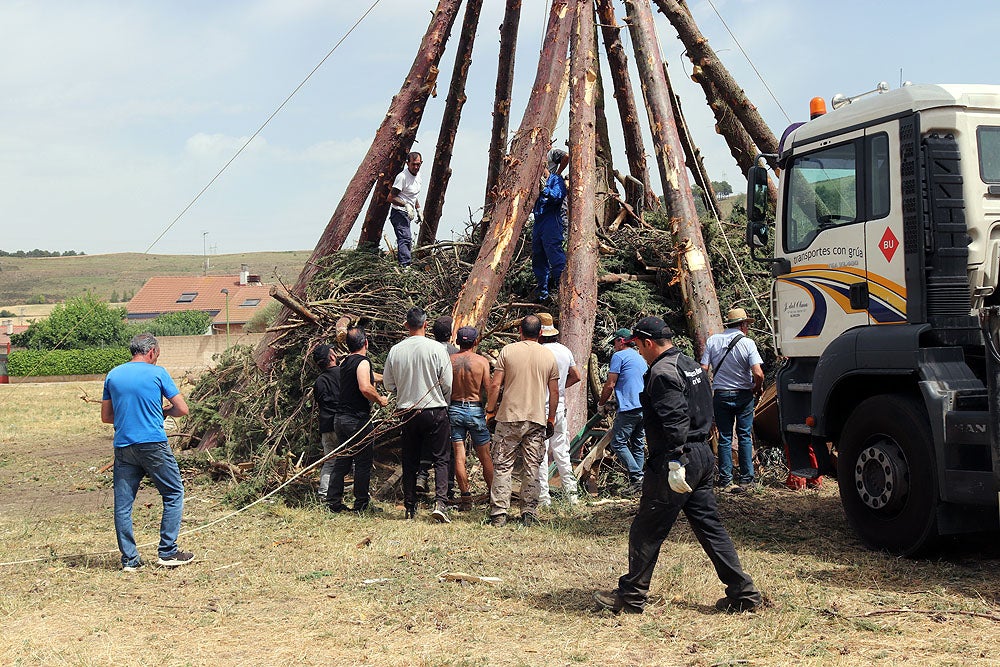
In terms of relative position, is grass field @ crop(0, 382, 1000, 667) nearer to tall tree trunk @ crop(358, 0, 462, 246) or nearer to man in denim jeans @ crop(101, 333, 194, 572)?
man in denim jeans @ crop(101, 333, 194, 572)

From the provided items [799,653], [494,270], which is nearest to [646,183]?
[494,270]

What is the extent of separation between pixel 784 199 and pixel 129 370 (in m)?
5.42

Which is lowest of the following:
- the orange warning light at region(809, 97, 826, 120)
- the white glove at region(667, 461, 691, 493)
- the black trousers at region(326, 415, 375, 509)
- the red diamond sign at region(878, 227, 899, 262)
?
the black trousers at region(326, 415, 375, 509)

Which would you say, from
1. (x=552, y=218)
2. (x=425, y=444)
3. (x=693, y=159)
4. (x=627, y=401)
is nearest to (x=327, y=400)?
(x=425, y=444)

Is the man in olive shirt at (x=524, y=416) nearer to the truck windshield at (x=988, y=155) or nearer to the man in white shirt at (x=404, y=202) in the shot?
the truck windshield at (x=988, y=155)

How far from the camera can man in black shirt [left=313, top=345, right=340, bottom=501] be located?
8.96m

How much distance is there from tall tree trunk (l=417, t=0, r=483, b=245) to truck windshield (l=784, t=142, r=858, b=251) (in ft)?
26.7

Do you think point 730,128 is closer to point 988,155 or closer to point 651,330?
point 988,155

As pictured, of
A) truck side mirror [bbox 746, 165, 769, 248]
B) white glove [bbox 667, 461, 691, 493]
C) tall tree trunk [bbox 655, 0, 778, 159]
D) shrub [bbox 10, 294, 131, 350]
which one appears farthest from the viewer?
shrub [bbox 10, 294, 131, 350]

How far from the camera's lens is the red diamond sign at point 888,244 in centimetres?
650

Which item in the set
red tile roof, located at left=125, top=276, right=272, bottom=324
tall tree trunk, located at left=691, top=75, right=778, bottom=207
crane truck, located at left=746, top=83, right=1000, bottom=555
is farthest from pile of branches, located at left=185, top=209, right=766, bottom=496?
red tile roof, located at left=125, top=276, right=272, bottom=324

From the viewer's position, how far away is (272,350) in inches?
439

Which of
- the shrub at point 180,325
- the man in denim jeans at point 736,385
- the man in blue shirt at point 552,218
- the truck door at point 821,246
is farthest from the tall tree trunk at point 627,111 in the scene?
the shrub at point 180,325

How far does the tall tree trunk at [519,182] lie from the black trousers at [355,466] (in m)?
1.99
